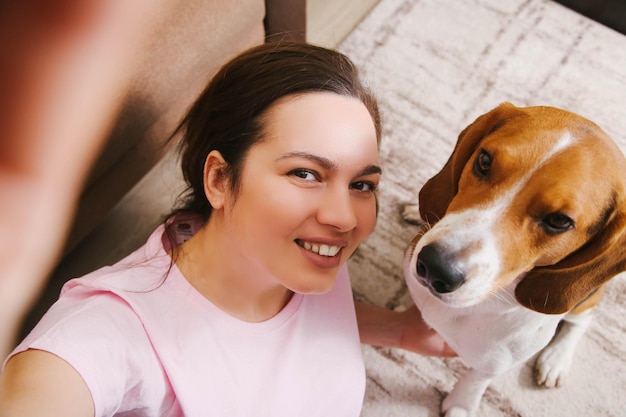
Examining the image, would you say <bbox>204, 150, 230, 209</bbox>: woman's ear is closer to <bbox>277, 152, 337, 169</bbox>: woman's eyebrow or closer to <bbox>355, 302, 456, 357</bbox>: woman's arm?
<bbox>277, 152, 337, 169</bbox>: woman's eyebrow

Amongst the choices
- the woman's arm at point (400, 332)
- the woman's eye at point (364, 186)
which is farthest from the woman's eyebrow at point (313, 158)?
the woman's arm at point (400, 332)

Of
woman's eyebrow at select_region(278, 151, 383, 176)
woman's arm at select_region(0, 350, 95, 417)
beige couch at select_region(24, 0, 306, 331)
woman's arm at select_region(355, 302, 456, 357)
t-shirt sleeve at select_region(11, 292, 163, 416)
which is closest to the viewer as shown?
woman's arm at select_region(0, 350, 95, 417)

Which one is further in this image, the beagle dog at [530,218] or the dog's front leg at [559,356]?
the dog's front leg at [559,356]

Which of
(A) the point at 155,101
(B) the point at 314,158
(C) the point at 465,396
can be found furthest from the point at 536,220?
(A) the point at 155,101

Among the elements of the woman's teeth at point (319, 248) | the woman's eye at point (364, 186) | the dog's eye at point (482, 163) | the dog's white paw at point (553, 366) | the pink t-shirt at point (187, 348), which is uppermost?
the dog's eye at point (482, 163)

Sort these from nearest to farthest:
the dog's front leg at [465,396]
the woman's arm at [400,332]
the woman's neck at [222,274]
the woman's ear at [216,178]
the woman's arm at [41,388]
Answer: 1. the woman's arm at [41,388]
2. the woman's ear at [216,178]
3. the woman's neck at [222,274]
4. the dog's front leg at [465,396]
5. the woman's arm at [400,332]

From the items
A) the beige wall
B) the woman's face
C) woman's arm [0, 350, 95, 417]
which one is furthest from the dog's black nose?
the beige wall

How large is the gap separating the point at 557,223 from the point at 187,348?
918 mm

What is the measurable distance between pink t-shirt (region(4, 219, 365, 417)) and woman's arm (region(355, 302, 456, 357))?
0.19 meters

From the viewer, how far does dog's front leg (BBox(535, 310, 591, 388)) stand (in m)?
1.85

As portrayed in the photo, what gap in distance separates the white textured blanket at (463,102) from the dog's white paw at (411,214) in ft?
0.11

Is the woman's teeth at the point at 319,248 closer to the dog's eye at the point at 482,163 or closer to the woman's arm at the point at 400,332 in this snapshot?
the dog's eye at the point at 482,163

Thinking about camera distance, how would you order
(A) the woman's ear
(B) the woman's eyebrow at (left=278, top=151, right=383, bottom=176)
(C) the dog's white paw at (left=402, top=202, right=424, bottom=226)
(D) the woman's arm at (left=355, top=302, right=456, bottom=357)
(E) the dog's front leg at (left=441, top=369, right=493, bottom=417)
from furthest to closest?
(C) the dog's white paw at (left=402, top=202, right=424, bottom=226) → (D) the woman's arm at (left=355, top=302, right=456, bottom=357) → (E) the dog's front leg at (left=441, top=369, right=493, bottom=417) → (A) the woman's ear → (B) the woman's eyebrow at (left=278, top=151, right=383, bottom=176)

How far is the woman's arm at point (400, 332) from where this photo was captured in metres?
1.80
